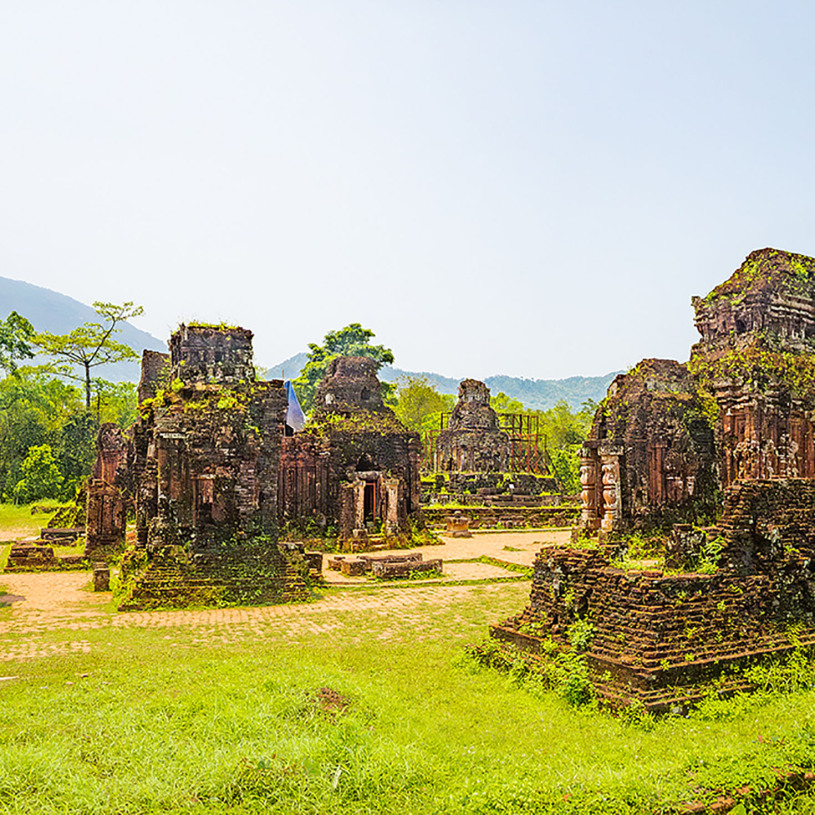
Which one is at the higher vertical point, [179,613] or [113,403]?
[113,403]

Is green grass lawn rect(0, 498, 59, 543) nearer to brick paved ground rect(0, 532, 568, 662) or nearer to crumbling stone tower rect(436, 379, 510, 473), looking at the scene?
brick paved ground rect(0, 532, 568, 662)

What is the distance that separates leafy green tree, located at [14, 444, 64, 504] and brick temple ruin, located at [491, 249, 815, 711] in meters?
29.6

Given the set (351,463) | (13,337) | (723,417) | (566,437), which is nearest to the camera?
(723,417)

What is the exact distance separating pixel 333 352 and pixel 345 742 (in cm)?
5087

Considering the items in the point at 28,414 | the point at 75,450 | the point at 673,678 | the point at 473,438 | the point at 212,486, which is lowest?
the point at 673,678

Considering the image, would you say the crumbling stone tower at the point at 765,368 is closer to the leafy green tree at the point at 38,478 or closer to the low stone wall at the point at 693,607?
the low stone wall at the point at 693,607

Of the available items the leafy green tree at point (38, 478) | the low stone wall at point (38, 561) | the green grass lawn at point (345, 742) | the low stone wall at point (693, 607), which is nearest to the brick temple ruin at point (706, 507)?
the low stone wall at point (693, 607)

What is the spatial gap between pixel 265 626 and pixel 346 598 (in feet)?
9.76

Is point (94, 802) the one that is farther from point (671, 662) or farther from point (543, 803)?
point (671, 662)

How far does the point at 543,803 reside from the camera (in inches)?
195

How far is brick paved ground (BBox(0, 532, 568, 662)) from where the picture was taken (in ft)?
35.4

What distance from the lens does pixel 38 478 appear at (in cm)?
3656

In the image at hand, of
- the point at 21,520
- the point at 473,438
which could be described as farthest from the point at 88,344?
the point at 473,438

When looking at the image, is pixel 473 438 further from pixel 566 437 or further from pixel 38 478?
pixel 566 437
